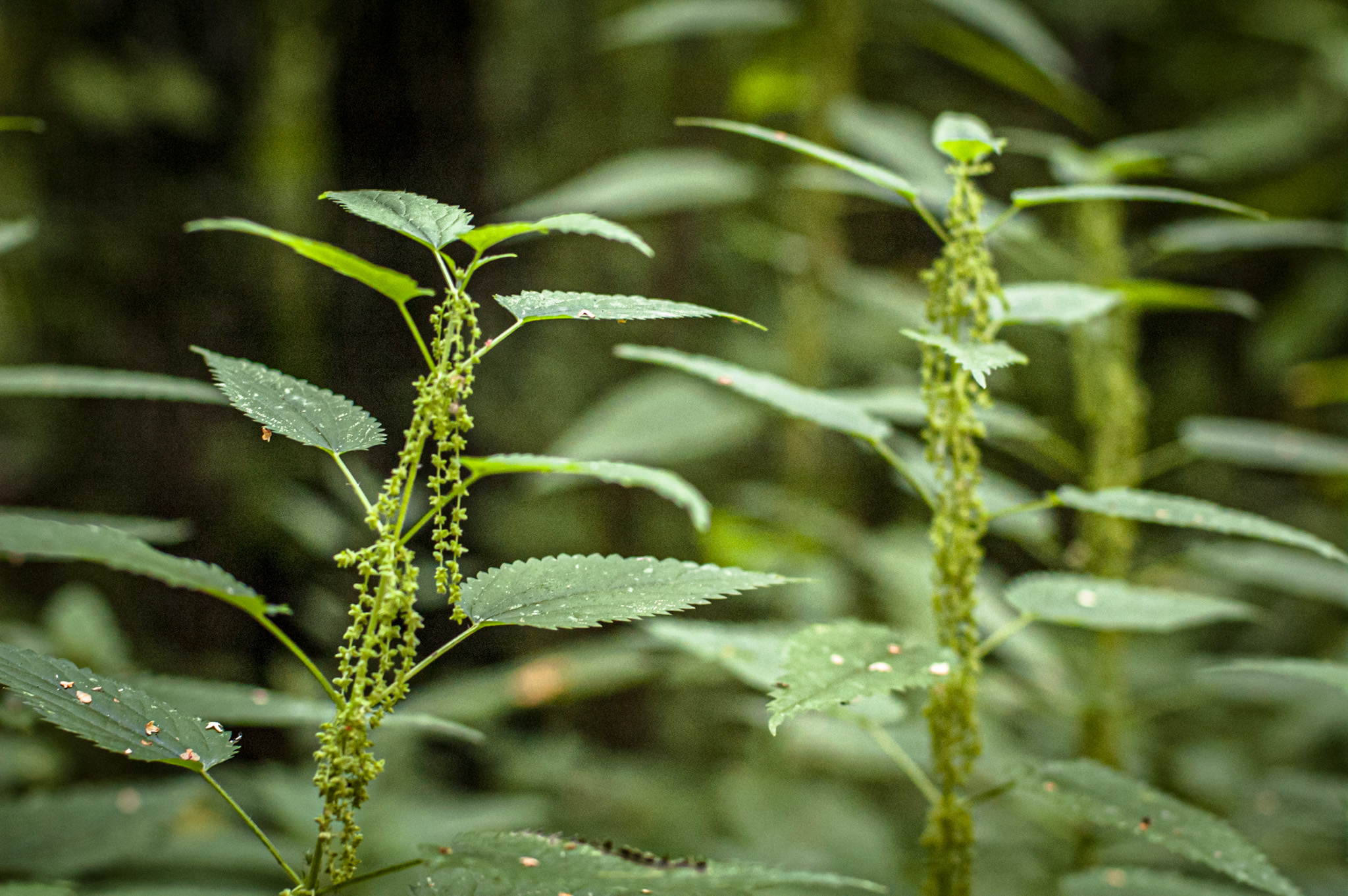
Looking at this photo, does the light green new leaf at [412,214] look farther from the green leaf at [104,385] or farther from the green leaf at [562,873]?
the green leaf at [562,873]

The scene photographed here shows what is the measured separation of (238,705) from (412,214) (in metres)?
0.40

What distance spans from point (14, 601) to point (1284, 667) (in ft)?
7.50


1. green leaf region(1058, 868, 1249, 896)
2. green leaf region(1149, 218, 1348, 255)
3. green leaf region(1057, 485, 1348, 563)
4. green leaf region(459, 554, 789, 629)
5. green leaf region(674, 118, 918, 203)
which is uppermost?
green leaf region(1149, 218, 1348, 255)

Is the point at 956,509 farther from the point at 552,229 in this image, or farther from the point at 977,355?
the point at 552,229

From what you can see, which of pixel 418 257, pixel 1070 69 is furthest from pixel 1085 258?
pixel 1070 69

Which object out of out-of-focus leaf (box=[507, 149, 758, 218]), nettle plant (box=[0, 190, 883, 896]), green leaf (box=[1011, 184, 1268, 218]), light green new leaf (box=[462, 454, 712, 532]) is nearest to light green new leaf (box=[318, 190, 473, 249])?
nettle plant (box=[0, 190, 883, 896])

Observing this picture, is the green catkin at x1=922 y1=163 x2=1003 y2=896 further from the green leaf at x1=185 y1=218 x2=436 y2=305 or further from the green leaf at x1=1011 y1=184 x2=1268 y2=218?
the green leaf at x1=185 y1=218 x2=436 y2=305

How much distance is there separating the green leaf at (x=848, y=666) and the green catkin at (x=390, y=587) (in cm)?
19

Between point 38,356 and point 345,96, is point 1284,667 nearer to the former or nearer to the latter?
point 345,96

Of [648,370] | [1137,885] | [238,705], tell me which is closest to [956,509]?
[1137,885]

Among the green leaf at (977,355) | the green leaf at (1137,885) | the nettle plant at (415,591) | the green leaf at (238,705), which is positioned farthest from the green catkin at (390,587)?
the green leaf at (1137,885)

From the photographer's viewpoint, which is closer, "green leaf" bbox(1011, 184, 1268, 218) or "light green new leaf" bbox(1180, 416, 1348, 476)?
"green leaf" bbox(1011, 184, 1268, 218)

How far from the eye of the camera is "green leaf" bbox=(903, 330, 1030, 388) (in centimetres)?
43

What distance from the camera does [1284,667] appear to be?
623 millimetres
